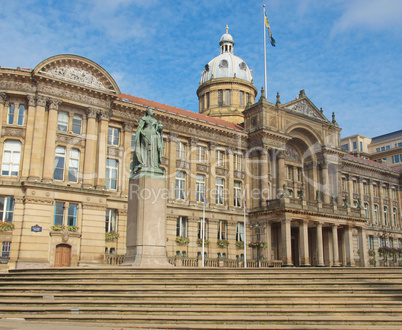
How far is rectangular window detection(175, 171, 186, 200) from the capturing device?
4625 centimetres

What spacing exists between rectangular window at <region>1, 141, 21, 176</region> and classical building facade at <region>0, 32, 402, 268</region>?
3.0 inches

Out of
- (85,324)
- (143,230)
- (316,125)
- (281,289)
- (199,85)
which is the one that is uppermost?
(199,85)

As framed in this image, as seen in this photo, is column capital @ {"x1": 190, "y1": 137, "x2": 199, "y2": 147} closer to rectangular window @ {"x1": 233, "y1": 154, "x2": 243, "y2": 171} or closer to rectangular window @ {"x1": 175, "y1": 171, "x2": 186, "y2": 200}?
rectangular window @ {"x1": 175, "y1": 171, "x2": 186, "y2": 200}

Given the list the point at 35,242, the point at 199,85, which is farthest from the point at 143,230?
the point at 199,85

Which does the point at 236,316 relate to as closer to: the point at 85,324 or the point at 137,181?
the point at 85,324

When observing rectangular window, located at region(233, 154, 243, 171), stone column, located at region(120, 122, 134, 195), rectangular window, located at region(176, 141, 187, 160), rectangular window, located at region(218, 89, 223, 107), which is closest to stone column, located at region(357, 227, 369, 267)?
rectangular window, located at region(233, 154, 243, 171)

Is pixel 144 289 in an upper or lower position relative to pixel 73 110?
lower

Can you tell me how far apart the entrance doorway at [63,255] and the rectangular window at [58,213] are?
6.18 feet

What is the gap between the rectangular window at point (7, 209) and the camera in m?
34.8

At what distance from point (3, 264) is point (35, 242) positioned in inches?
108

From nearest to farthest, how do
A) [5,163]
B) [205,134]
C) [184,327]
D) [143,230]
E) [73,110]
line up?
[184,327], [143,230], [5,163], [73,110], [205,134]

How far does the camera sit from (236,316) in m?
14.1

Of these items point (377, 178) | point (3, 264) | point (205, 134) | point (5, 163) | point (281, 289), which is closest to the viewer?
point (281, 289)

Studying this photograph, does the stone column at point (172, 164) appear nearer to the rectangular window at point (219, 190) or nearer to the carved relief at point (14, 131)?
the rectangular window at point (219, 190)
